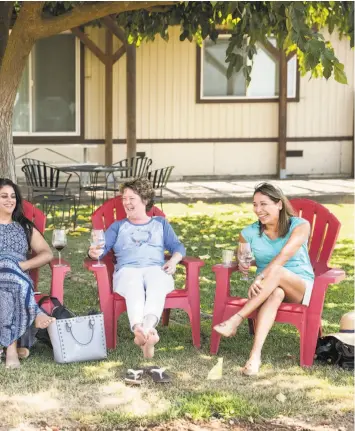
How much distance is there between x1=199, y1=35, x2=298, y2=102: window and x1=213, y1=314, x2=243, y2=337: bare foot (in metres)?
11.5

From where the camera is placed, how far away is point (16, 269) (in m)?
5.29

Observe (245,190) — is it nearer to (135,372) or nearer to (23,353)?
(23,353)

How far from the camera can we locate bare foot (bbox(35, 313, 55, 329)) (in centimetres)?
518

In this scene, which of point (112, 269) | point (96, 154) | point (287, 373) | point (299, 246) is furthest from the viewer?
point (96, 154)

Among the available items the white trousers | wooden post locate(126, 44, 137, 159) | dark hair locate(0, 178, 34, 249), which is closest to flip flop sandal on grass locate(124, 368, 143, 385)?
the white trousers

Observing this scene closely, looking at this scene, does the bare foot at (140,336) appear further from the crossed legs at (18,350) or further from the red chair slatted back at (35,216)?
the red chair slatted back at (35,216)

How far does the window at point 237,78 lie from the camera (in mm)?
16453

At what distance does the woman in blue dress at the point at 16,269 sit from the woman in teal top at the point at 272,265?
112 cm

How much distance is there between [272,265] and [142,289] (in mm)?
802

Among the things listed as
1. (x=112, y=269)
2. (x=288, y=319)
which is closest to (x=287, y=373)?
(x=288, y=319)

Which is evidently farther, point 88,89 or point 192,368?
point 88,89

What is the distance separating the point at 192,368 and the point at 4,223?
1.49 m

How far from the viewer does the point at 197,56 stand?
16297mm

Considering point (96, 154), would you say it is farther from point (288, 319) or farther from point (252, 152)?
point (288, 319)
